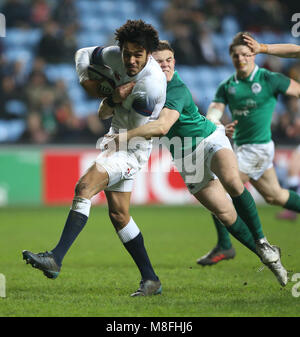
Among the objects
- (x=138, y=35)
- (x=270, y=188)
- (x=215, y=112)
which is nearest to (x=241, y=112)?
(x=215, y=112)

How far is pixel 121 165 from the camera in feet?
15.3

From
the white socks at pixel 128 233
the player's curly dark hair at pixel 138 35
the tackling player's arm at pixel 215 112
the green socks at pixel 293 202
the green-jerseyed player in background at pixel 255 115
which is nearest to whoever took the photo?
the player's curly dark hair at pixel 138 35

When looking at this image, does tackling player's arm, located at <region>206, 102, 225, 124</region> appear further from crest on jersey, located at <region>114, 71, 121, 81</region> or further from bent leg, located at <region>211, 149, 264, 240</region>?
crest on jersey, located at <region>114, 71, 121, 81</region>

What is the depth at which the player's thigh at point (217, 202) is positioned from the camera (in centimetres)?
517

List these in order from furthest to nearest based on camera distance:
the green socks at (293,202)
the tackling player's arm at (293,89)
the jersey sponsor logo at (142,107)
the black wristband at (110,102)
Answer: the green socks at (293,202) < the tackling player's arm at (293,89) < the black wristband at (110,102) < the jersey sponsor logo at (142,107)

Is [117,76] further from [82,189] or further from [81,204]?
[81,204]

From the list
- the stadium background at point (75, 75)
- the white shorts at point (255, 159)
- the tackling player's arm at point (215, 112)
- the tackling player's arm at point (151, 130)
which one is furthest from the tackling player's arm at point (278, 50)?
the stadium background at point (75, 75)

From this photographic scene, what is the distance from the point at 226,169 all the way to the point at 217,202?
1.01ft

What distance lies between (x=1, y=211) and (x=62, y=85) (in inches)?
123

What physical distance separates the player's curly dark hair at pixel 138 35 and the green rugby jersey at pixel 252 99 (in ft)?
8.11

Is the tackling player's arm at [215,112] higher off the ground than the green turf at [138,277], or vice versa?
the tackling player's arm at [215,112]

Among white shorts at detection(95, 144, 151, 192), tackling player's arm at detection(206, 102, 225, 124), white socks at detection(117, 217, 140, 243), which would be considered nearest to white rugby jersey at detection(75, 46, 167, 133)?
white shorts at detection(95, 144, 151, 192)

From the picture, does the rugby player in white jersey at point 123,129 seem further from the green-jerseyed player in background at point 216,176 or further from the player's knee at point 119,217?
the green-jerseyed player in background at point 216,176
